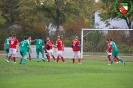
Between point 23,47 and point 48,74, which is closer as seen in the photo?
point 48,74

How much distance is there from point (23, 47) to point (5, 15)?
3732cm

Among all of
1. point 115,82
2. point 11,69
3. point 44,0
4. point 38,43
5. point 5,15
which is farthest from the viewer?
point 5,15

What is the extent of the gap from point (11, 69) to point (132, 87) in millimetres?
9056

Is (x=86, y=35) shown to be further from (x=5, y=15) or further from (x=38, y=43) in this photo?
(x=5, y=15)

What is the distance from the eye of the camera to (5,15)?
6644 cm

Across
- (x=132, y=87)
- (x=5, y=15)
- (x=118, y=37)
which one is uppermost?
(x=5, y=15)

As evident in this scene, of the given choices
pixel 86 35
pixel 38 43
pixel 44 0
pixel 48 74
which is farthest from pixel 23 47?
pixel 44 0

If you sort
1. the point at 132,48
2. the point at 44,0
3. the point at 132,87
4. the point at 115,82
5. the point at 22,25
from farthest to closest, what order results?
the point at 44,0
the point at 22,25
the point at 132,48
the point at 115,82
the point at 132,87

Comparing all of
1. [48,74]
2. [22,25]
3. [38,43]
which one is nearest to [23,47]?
[38,43]

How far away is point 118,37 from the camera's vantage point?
40375mm

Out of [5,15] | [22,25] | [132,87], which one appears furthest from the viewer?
[5,15]

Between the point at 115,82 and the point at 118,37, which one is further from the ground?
the point at 118,37

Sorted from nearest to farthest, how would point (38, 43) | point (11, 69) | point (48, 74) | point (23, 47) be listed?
1. point (48, 74)
2. point (11, 69)
3. point (23, 47)
4. point (38, 43)

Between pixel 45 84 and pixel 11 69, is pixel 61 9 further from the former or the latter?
pixel 45 84
